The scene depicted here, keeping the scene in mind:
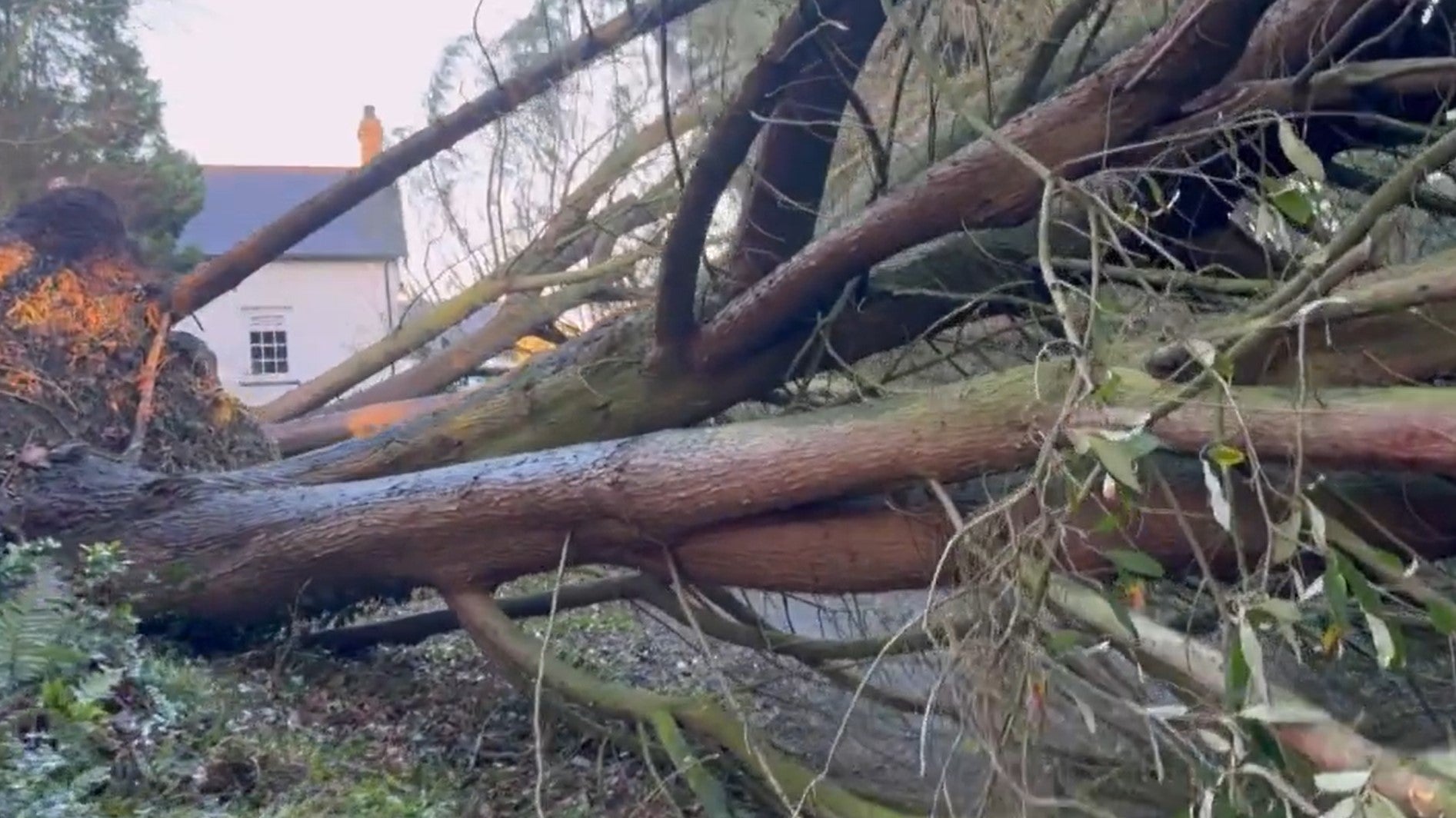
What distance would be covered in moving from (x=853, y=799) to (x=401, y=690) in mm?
2557

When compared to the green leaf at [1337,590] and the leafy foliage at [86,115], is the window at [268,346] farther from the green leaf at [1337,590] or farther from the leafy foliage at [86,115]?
the green leaf at [1337,590]

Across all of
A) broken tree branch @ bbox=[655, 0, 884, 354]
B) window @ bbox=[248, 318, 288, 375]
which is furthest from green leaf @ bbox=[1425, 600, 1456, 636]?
window @ bbox=[248, 318, 288, 375]

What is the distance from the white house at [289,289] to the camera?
22.4 meters

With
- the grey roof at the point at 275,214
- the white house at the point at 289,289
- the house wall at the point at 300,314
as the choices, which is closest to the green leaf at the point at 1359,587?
the white house at the point at 289,289

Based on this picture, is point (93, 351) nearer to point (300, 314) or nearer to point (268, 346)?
point (268, 346)

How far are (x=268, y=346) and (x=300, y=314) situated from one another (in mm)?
1074

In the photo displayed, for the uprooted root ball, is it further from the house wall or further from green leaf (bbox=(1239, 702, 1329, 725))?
the house wall

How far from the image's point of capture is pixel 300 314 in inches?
957

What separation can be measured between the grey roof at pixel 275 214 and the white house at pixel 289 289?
0.08 ft

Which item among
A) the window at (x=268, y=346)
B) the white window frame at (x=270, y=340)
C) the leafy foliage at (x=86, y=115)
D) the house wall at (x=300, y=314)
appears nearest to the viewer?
the leafy foliage at (x=86, y=115)

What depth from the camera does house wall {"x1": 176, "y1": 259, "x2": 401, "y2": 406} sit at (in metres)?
22.5

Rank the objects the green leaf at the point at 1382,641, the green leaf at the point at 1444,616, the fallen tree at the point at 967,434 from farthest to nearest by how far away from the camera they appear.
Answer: the fallen tree at the point at 967,434 < the green leaf at the point at 1444,616 < the green leaf at the point at 1382,641

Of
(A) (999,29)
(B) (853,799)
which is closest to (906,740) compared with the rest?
(B) (853,799)

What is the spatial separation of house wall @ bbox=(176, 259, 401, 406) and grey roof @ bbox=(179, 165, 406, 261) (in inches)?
12.3
